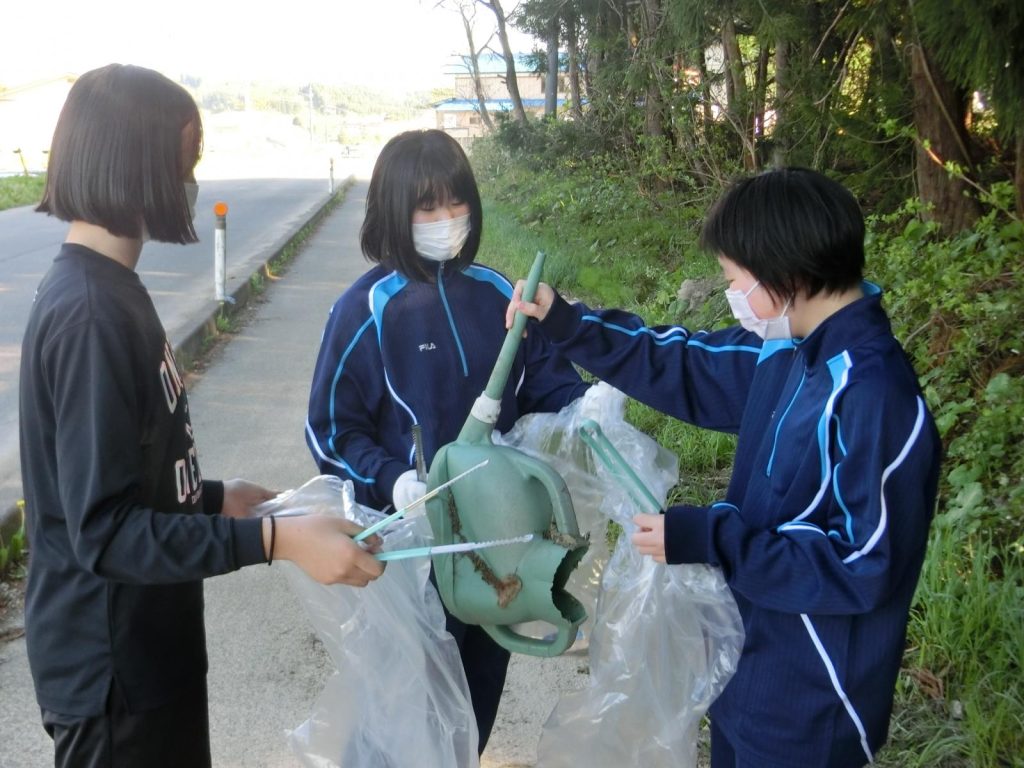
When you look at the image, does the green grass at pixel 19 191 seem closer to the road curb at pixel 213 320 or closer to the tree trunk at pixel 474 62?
the road curb at pixel 213 320

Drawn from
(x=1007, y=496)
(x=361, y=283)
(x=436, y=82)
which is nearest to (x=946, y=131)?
(x=1007, y=496)

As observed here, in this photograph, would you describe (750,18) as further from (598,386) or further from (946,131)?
(598,386)

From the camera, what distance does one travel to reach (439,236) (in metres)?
1.99

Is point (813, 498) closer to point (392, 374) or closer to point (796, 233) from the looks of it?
point (796, 233)

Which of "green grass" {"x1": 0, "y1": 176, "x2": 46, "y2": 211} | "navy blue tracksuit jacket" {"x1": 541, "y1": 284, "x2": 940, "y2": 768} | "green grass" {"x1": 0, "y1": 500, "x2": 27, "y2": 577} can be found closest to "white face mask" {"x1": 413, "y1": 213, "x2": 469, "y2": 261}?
"navy blue tracksuit jacket" {"x1": 541, "y1": 284, "x2": 940, "y2": 768}

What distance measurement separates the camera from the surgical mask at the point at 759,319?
1551 millimetres

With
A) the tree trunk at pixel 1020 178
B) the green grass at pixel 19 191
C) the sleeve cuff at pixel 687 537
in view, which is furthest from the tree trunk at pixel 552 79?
the sleeve cuff at pixel 687 537

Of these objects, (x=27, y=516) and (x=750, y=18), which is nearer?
(x=27, y=516)

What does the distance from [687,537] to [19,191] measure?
2186cm

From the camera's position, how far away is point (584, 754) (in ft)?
6.27

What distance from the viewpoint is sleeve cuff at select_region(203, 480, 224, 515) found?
182cm

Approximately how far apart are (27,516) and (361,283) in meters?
0.83

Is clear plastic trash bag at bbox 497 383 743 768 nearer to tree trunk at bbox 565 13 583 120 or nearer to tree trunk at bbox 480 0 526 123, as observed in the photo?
tree trunk at bbox 565 13 583 120

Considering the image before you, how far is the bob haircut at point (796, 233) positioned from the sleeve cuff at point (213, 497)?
1.08m
